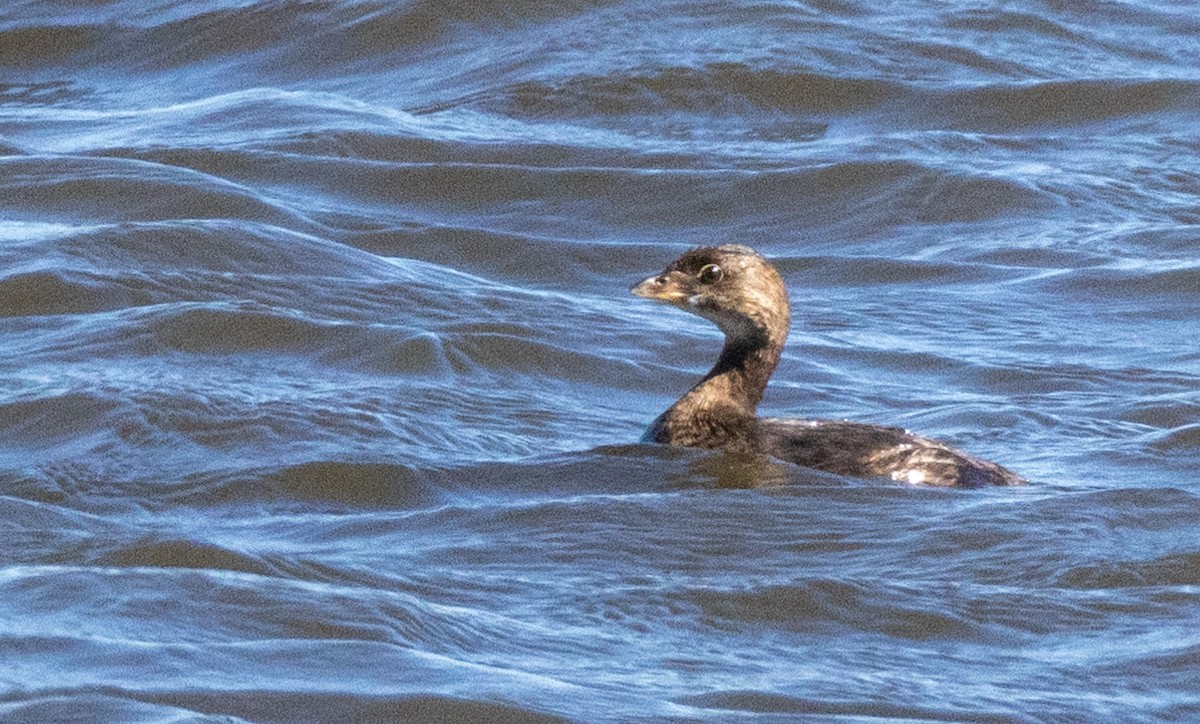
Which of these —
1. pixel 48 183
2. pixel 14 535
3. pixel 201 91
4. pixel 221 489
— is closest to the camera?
pixel 14 535

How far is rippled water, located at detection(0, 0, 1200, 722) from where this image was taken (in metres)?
6.16

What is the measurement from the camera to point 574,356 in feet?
33.1

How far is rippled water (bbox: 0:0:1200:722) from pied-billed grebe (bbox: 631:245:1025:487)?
0.16m

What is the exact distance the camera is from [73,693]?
218 inches

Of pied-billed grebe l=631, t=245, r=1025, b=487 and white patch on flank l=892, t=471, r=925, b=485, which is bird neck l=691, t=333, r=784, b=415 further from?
white patch on flank l=892, t=471, r=925, b=485

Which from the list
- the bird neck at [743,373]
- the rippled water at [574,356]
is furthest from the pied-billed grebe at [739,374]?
the rippled water at [574,356]

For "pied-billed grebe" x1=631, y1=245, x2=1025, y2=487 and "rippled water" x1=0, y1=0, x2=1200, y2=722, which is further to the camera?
"pied-billed grebe" x1=631, y1=245, x2=1025, y2=487

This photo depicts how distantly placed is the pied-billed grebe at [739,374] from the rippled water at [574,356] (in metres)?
0.16

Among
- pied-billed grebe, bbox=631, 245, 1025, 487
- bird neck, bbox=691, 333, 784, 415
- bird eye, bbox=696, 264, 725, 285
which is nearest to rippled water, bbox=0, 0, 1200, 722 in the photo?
pied-billed grebe, bbox=631, 245, 1025, 487

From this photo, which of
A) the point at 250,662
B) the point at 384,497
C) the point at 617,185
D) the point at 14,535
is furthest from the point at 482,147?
the point at 250,662

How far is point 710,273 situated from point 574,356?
1243 mm

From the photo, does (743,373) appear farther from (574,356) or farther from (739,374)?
(574,356)

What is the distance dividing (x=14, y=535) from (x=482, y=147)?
22.2 feet

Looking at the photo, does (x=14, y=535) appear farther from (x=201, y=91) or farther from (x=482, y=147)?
(x=201, y=91)
